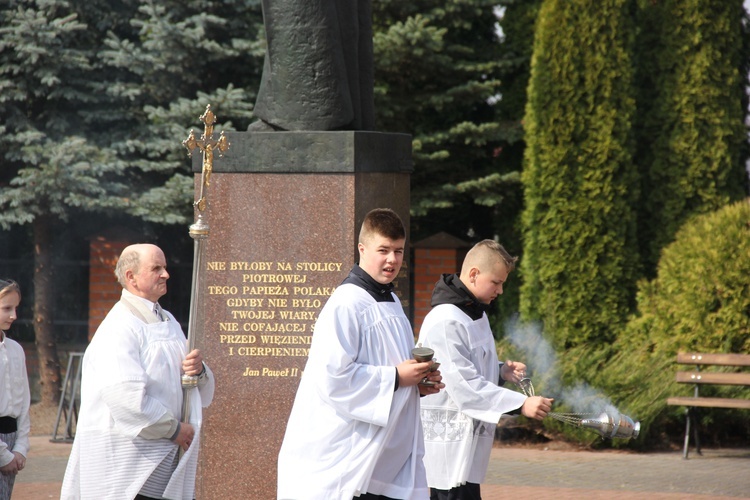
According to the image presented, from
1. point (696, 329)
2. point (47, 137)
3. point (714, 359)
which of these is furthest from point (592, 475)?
point (47, 137)

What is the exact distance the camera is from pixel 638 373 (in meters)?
11.2

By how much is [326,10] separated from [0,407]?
127 inches

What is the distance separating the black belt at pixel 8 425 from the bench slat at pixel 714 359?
680 cm

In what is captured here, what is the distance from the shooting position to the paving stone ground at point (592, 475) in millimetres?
8539

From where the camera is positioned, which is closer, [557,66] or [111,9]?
[557,66]

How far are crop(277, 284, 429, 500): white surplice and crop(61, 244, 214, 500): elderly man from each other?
1.85ft

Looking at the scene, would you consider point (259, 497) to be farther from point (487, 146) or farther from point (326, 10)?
point (487, 146)

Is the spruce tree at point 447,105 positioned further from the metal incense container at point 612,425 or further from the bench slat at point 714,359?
the metal incense container at point 612,425

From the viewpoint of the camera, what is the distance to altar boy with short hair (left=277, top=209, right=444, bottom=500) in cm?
446

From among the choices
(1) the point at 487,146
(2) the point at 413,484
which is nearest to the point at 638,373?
(1) the point at 487,146

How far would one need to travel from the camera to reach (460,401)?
5.21 metres

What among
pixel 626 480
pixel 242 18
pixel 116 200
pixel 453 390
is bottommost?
pixel 626 480

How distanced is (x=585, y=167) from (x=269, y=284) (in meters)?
6.72

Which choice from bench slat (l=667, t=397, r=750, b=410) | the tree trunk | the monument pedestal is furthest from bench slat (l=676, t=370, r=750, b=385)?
the tree trunk
